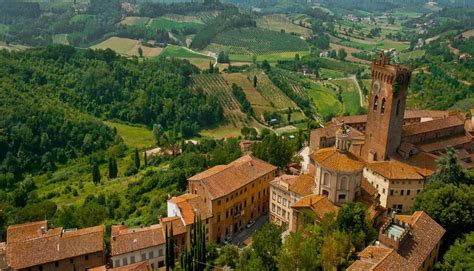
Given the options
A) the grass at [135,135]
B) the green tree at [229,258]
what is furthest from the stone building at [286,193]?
the grass at [135,135]

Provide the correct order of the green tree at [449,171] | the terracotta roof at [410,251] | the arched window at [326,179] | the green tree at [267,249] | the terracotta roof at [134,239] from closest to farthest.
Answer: the terracotta roof at [410,251] < the green tree at [267,249] < the arched window at [326,179] < the terracotta roof at [134,239] < the green tree at [449,171]

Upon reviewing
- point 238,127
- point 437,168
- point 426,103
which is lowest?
point 238,127

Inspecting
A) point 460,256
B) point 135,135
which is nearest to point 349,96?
point 135,135

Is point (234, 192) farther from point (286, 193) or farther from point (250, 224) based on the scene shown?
point (250, 224)

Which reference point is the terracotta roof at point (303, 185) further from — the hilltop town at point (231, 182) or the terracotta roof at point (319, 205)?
the terracotta roof at point (319, 205)

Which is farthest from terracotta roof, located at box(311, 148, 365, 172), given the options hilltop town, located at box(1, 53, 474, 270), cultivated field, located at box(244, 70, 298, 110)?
cultivated field, located at box(244, 70, 298, 110)

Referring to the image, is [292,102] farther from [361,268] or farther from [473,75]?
[361,268]

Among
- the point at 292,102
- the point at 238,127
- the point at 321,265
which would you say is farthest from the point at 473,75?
the point at 321,265
